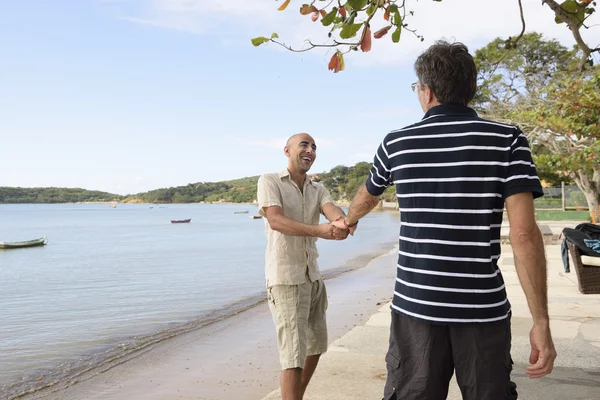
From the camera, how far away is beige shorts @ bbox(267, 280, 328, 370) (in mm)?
3297

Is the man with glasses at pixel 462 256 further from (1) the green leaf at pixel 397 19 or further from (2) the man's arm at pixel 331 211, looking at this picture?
(1) the green leaf at pixel 397 19

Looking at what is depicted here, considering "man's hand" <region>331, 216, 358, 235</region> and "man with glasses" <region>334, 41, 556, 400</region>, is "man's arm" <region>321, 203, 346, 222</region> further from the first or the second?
"man with glasses" <region>334, 41, 556, 400</region>

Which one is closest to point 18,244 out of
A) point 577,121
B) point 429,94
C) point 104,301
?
point 104,301

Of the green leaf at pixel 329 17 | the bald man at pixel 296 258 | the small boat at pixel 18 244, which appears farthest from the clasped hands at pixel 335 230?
the small boat at pixel 18 244

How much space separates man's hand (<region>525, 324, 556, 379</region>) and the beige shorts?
151 centimetres

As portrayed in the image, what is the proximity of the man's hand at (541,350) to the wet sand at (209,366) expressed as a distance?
3565mm

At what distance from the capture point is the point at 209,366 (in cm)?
687

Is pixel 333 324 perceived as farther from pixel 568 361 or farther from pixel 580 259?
pixel 568 361

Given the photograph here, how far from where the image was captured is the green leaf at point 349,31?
3.20 m

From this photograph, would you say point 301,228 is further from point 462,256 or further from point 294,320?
point 462,256

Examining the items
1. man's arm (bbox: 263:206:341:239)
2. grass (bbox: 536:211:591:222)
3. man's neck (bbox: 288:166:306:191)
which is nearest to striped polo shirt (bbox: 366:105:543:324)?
man's arm (bbox: 263:206:341:239)

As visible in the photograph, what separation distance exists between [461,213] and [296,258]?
1.60 metres

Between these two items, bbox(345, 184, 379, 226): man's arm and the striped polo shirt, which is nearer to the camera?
the striped polo shirt

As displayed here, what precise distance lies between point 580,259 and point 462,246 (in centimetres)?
584
